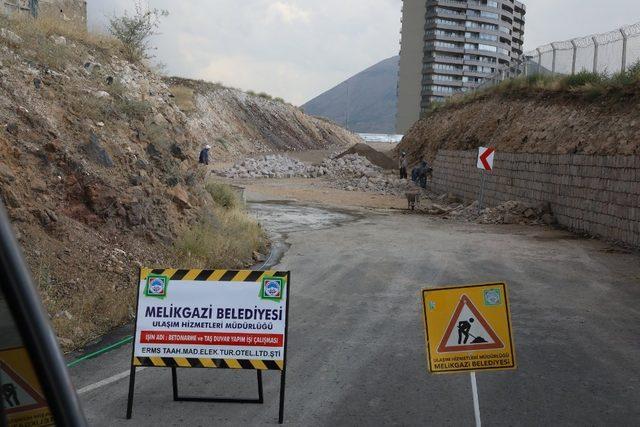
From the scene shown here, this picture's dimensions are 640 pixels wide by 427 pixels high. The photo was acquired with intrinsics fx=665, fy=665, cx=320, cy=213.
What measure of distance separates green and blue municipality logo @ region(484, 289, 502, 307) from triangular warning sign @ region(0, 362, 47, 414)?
4.36 m

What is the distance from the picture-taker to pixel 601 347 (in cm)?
791

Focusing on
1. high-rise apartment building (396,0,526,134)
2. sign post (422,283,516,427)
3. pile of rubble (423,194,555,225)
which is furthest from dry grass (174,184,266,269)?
high-rise apartment building (396,0,526,134)

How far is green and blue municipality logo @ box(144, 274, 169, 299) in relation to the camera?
18.8ft

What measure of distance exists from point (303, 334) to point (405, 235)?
11294mm

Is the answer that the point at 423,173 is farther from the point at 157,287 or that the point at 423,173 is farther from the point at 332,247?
the point at 157,287

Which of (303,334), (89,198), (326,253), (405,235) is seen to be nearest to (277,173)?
(405,235)

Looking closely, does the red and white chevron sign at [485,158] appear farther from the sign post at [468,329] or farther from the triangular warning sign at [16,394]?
the triangular warning sign at [16,394]

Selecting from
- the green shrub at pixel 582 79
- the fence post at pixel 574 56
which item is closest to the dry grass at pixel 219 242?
the green shrub at pixel 582 79

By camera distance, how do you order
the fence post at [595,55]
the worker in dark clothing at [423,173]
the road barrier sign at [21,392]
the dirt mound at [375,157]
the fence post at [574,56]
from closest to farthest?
the road barrier sign at [21,392], the fence post at [595,55], the fence post at [574,56], the worker in dark clothing at [423,173], the dirt mound at [375,157]

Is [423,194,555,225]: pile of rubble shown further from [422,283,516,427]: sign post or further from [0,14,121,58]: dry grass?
[422,283,516,427]: sign post

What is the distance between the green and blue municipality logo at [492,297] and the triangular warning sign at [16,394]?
4.36 m

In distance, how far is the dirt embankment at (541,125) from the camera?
21.0 metres

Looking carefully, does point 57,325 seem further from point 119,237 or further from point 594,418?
point 594,418

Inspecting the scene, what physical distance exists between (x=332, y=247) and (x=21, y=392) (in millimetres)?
14952
